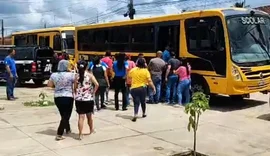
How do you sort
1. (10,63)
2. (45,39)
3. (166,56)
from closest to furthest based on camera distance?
1. (166,56)
2. (10,63)
3. (45,39)

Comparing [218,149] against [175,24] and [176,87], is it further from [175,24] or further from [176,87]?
[175,24]

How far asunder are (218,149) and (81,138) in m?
2.70

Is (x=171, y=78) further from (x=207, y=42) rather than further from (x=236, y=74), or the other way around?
(x=236, y=74)

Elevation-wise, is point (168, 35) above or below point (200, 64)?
above

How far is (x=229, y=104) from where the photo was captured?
507 inches

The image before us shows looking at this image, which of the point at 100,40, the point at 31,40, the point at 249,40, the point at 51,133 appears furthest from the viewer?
the point at 31,40

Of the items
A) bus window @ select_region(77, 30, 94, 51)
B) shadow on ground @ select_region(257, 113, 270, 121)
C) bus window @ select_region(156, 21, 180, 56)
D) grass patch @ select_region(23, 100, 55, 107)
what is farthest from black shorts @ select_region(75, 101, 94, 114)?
bus window @ select_region(77, 30, 94, 51)

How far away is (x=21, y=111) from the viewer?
36.7 ft

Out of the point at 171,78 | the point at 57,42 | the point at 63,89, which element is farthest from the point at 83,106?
the point at 57,42

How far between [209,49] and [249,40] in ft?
4.08

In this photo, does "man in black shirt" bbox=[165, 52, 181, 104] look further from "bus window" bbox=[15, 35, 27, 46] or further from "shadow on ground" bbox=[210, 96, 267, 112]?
"bus window" bbox=[15, 35, 27, 46]

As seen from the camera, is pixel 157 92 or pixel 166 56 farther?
pixel 166 56

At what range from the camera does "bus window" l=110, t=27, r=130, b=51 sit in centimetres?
1635

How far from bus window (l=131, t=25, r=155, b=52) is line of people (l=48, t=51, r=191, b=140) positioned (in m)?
1.61
